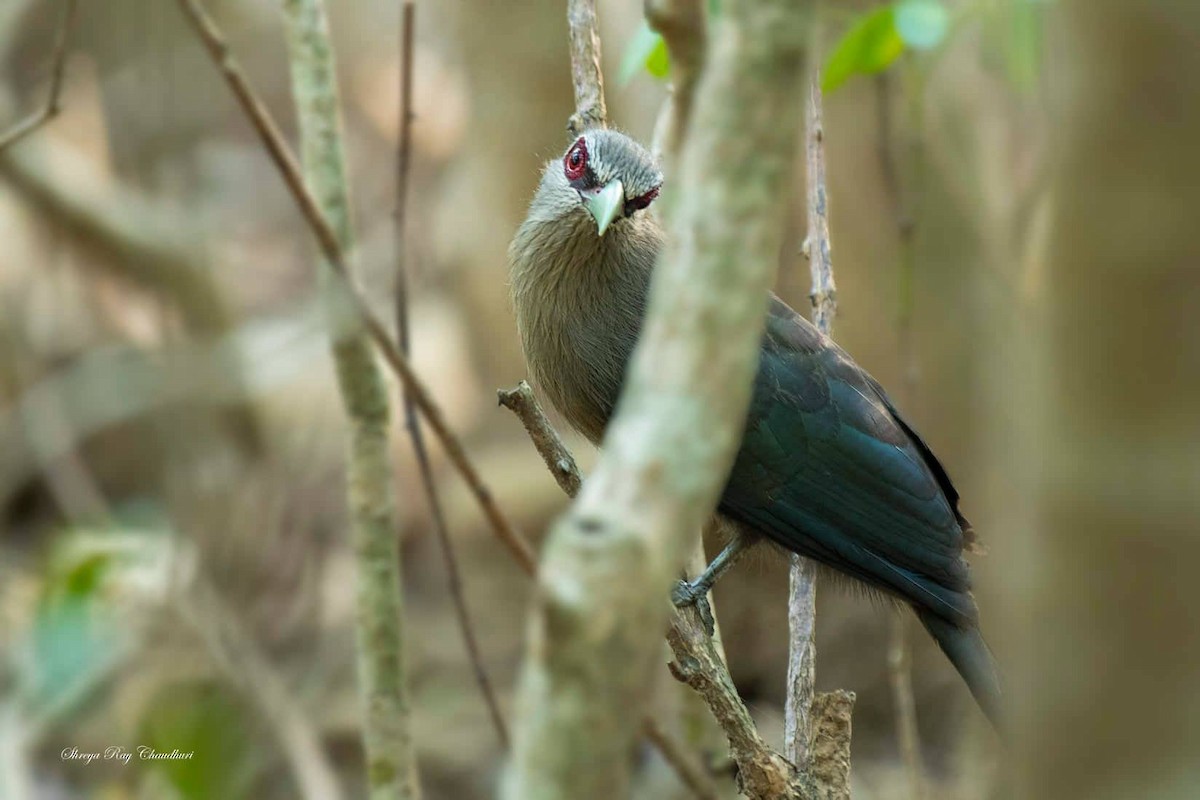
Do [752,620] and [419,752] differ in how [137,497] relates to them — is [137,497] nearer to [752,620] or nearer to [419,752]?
[419,752]

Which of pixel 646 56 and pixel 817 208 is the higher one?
pixel 817 208

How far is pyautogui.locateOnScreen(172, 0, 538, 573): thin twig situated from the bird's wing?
7.54ft

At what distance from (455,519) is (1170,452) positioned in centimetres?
671

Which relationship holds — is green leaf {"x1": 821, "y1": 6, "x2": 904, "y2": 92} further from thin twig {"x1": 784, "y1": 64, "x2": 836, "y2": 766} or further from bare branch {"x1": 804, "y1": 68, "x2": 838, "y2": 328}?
bare branch {"x1": 804, "y1": 68, "x2": 838, "y2": 328}

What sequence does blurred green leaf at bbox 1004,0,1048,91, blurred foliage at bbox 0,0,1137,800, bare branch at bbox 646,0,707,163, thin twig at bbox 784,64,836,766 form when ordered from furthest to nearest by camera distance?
blurred foliage at bbox 0,0,1137,800, thin twig at bbox 784,64,836,766, blurred green leaf at bbox 1004,0,1048,91, bare branch at bbox 646,0,707,163

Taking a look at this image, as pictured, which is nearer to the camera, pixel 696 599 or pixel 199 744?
pixel 696 599

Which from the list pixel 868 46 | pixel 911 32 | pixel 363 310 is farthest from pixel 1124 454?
pixel 868 46

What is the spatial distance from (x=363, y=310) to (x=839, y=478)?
8.75 ft

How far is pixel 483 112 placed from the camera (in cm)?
835

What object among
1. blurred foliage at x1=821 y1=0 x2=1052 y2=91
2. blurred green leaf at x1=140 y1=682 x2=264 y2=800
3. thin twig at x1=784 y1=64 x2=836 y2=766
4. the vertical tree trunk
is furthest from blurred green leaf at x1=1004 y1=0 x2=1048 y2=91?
blurred green leaf at x1=140 y1=682 x2=264 y2=800

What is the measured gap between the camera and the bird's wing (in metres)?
4.14

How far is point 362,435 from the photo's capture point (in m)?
2.62

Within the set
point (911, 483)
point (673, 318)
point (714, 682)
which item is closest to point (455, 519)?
point (911, 483)

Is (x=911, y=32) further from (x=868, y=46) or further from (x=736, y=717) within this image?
(x=736, y=717)
